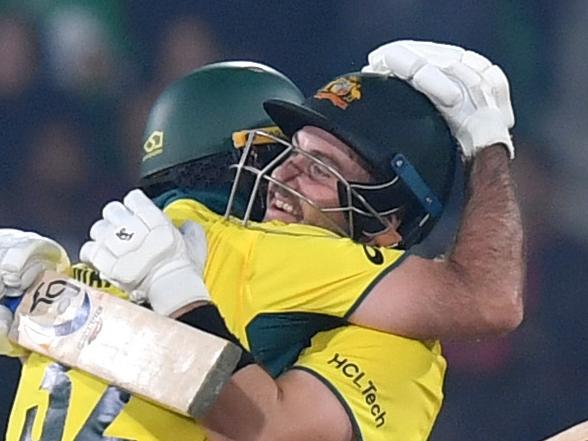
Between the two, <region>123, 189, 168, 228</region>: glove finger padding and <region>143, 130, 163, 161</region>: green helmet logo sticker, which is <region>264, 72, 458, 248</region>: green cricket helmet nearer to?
<region>143, 130, 163, 161</region>: green helmet logo sticker

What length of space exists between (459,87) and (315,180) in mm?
213

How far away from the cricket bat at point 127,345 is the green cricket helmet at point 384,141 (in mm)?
389

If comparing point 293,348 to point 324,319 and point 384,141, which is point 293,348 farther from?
point 384,141

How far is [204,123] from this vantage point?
1722mm

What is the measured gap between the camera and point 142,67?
7.70ft

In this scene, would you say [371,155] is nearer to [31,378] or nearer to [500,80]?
[500,80]

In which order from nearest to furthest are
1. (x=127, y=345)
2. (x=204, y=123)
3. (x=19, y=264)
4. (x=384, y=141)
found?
1. (x=127, y=345)
2. (x=19, y=264)
3. (x=384, y=141)
4. (x=204, y=123)

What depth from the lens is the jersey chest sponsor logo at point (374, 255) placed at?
1437 mm

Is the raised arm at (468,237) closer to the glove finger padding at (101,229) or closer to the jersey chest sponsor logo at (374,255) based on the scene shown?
the jersey chest sponsor logo at (374,255)

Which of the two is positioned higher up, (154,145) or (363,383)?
(154,145)

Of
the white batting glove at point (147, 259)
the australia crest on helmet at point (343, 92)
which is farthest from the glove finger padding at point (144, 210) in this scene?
the australia crest on helmet at point (343, 92)

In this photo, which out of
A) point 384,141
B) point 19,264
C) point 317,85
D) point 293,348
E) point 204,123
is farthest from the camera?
point 317,85

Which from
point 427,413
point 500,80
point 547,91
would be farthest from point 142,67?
point 427,413

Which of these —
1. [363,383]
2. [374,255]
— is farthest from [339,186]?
[363,383]
